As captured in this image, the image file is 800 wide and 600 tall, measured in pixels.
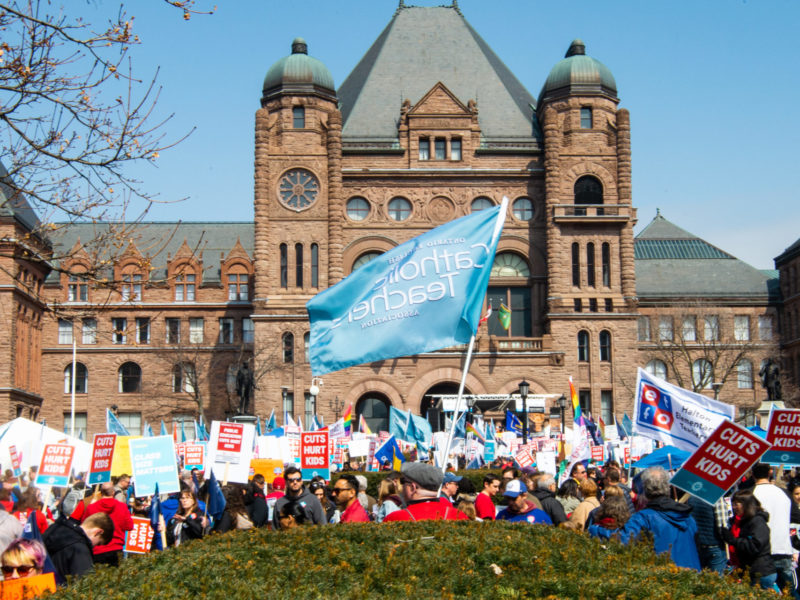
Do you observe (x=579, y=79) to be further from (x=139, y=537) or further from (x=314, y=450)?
(x=139, y=537)

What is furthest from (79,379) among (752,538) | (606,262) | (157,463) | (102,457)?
(752,538)

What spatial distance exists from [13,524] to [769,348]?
5826cm

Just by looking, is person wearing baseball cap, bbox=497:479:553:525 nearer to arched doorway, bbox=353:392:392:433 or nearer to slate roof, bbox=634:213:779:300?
arched doorway, bbox=353:392:392:433

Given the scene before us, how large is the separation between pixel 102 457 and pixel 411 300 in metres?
7.43

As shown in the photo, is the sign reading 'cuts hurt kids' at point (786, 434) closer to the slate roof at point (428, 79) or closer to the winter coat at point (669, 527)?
the winter coat at point (669, 527)

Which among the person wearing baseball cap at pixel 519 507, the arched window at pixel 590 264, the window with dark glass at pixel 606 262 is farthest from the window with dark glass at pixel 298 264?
the person wearing baseball cap at pixel 519 507

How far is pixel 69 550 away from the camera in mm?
9000

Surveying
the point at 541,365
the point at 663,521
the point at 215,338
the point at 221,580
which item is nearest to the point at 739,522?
the point at 663,521

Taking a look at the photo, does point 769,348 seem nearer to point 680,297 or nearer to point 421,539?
point 680,297

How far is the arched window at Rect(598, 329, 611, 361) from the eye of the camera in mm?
52406

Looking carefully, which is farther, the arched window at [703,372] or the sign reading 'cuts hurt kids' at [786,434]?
the arched window at [703,372]

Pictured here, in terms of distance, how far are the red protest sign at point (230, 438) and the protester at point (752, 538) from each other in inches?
279

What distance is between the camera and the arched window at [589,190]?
175 feet

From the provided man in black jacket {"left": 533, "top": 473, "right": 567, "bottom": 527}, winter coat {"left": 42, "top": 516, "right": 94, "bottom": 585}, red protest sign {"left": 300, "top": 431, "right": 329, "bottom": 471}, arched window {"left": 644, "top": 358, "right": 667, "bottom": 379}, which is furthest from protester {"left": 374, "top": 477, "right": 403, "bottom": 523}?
arched window {"left": 644, "top": 358, "right": 667, "bottom": 379}
